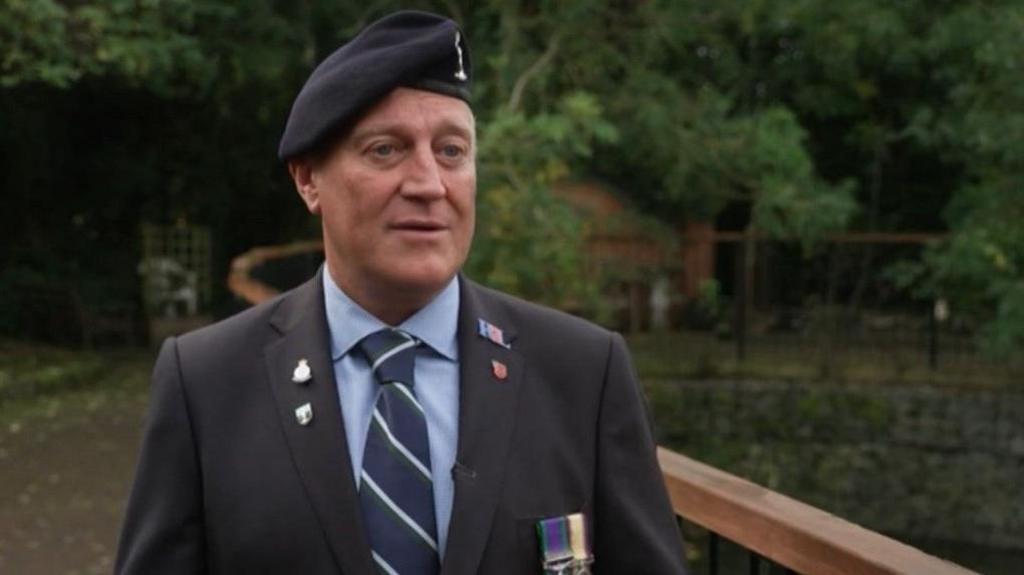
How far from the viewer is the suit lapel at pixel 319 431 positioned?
6.37 ft

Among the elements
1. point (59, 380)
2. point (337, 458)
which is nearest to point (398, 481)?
point (337, 458)

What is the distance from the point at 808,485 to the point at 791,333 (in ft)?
5.95

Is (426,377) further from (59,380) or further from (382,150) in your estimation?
(59,380)

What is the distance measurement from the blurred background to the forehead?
7.27m

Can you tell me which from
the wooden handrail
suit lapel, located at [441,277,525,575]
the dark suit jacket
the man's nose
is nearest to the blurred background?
the wooden handrail

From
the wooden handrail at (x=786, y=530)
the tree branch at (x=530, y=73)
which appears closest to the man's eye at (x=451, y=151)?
the wooden handrail at (x=786, y=530)

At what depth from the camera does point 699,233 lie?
60.2 feet

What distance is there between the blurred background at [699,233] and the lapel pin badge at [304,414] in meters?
7.15

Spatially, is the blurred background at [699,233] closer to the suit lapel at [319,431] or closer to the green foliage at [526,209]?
the green foliage at [526,209]

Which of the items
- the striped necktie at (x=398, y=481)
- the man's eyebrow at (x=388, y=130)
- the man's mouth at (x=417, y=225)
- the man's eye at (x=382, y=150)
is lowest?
the striped necktie at (x=398, y=481)

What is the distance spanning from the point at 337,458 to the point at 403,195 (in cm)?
32

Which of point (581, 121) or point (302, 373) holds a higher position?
point (581, 121)

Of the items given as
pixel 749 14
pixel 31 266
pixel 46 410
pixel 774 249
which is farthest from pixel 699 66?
pixel 31 266

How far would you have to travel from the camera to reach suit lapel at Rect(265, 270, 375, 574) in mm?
1941
